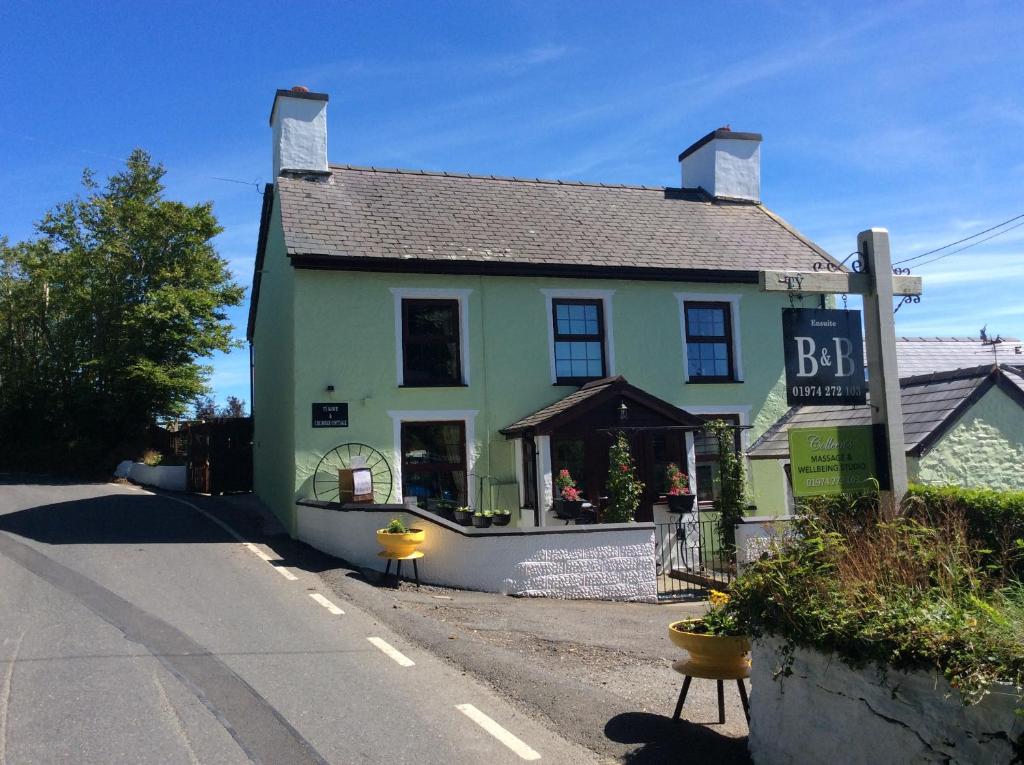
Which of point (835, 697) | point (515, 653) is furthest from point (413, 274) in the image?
point (835, 697)

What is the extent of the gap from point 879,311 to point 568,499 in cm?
717

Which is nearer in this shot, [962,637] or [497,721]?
[962,637]

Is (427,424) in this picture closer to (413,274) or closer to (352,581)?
(413,274)

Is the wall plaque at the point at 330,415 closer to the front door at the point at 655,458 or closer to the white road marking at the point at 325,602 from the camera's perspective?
the white road marking at the point at 325,602

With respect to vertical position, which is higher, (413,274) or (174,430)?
(413,274)

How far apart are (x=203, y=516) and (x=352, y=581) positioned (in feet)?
22.0

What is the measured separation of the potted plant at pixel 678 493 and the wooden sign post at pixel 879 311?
7.20 m

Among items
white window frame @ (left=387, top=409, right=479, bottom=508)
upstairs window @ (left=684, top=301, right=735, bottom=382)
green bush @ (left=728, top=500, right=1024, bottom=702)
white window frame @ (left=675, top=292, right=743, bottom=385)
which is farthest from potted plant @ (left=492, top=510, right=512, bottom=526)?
green bush @ (left=728, top=500, right=1024, bottom=702)

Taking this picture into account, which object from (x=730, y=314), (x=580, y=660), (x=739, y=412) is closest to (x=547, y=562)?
(x=580, y=660)

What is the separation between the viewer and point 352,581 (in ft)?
38.1

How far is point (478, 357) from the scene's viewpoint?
15.6 m

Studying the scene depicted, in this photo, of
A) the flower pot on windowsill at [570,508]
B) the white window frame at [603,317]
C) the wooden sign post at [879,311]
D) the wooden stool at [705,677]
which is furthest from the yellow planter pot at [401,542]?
the wooden sign post at [879,311]

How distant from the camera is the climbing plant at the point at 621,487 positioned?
1367 centimetres

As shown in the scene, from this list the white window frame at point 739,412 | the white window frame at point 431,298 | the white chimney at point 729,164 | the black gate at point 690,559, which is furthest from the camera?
the white chimney at point 729,164
